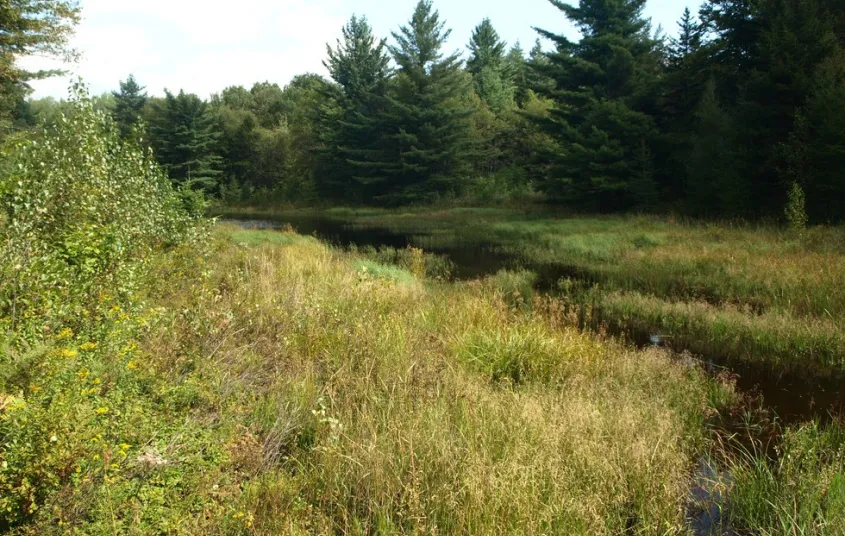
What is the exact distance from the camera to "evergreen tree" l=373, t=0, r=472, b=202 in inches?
1548

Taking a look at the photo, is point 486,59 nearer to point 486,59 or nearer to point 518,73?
point 486,59

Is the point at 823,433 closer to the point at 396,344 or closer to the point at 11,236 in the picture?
the point at 396,344

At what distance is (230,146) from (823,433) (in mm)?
61680

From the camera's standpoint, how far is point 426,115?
1534 inches

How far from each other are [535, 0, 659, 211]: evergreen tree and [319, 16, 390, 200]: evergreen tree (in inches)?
682

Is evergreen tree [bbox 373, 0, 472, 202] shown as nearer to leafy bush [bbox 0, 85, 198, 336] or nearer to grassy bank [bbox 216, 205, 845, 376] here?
grassy bank [bbox 216, 205, 845, 376]

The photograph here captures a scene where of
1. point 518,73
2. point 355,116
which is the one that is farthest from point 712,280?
point 518,73

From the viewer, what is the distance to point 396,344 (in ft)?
19.2

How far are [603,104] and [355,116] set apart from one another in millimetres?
24792

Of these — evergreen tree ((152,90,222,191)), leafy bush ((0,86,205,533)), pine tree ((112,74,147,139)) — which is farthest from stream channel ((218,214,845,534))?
pine tree ((112,74,147,139))

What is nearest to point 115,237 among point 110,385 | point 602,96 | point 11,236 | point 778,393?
point 11,236

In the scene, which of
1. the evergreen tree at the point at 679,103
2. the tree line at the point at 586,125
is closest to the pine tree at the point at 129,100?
the tree line at the point at 586,125

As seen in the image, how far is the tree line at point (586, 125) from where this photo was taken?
18719 millimetres

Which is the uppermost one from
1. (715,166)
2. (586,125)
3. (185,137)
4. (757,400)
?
(185,137)
